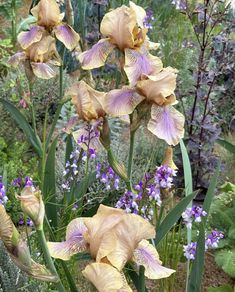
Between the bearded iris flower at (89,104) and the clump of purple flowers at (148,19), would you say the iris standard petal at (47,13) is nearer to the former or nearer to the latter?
the bearded iris flower at (89,104)

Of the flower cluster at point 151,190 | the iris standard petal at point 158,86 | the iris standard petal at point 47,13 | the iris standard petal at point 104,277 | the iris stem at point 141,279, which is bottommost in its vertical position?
the iris stem at point 141,279

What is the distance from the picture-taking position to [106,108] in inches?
60.0

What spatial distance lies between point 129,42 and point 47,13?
64 cm

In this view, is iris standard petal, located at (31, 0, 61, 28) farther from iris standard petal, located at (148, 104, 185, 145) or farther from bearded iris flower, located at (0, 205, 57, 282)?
bearded iris flower, located at (0, 205, 57, 282)

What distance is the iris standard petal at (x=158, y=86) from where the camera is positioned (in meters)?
1.45

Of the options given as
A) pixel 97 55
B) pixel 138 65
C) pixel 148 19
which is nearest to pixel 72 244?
pixel 138 65

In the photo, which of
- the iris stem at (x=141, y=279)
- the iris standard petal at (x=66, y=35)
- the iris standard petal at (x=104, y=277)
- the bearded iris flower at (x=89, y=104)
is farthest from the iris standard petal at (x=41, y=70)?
the iris standard petal at (x=104, y=277)

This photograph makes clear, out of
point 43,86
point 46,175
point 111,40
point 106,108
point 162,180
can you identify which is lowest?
point 43,86

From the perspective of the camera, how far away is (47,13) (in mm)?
2131

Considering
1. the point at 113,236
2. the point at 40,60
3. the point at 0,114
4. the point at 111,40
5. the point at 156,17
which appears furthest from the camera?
the point at 156,17

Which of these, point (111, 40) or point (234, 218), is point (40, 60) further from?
point (234, 218)

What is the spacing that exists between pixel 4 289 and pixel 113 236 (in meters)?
0.84

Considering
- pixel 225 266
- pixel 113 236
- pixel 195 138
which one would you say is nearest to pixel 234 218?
pixel 225 266

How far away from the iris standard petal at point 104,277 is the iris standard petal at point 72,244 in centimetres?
16
